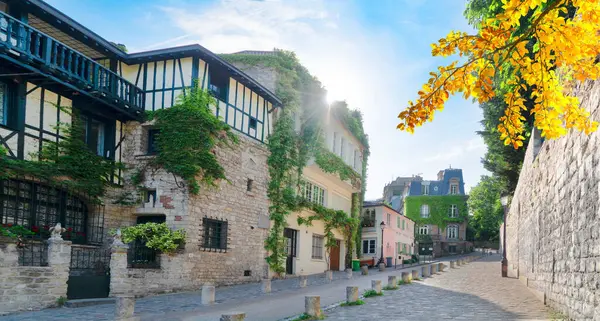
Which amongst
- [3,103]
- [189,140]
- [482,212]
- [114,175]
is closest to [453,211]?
A: [482,212]

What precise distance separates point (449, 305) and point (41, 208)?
10913 mm

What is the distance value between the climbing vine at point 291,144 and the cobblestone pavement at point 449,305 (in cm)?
737

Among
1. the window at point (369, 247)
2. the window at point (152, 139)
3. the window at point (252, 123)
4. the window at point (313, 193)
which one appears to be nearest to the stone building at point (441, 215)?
the window at point (369, 247)

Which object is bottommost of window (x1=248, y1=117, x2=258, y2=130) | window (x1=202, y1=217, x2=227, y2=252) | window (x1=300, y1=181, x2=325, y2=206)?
window (x1=202, y1=217, x2=227, y2=252)

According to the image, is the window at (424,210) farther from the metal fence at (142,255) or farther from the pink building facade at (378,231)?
the metal fence at (142,255)

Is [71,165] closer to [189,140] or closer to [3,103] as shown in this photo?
[3,103]

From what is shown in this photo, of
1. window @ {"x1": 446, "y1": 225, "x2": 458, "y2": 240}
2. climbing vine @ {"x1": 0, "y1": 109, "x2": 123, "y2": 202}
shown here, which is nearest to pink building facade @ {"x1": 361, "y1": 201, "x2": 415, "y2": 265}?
window @ {"x1": 446, "y1": 225, "x2": 458, "y2": 240}

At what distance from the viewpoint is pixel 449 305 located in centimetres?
1232

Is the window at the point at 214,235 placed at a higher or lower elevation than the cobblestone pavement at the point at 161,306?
higher

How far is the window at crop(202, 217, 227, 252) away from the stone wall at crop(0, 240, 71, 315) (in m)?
5.88

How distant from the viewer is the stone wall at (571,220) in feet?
21.5

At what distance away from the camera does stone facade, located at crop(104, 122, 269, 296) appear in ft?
51.8

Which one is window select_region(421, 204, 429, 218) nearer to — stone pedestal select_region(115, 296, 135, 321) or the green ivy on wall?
the green ivy on wall

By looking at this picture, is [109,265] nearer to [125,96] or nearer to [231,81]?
[125,96]
